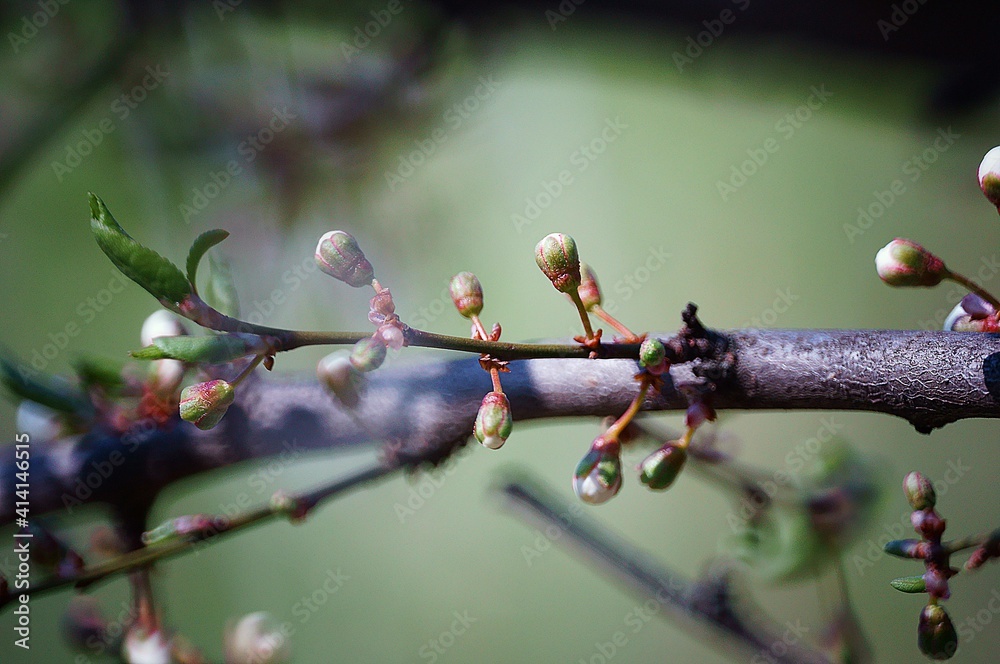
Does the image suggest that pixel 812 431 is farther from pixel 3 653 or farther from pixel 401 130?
pixel 3 653

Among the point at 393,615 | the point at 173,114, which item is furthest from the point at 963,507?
the point at 173,114

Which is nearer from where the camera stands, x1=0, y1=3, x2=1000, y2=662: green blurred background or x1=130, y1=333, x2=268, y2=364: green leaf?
x1=130, y1=333, x2=268, y2=364: green leaf

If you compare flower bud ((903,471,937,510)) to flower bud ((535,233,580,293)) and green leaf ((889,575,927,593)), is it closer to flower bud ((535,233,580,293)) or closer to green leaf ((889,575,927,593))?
green leaf ((889,575,927,593))

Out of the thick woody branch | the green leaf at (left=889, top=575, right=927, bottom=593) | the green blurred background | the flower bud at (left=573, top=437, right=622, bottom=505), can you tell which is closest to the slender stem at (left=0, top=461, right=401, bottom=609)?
the thick woody branch

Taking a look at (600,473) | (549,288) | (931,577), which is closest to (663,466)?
(600,473)

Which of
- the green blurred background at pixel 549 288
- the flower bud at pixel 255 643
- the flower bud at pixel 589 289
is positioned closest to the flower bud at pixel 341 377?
the flower bud at pixel 589 289

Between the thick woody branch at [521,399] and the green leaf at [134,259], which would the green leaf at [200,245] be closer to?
the green leaf at [134,259]

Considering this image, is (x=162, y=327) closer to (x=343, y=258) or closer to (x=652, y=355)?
(x=343, y=258)

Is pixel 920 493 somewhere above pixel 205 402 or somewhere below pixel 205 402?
below
